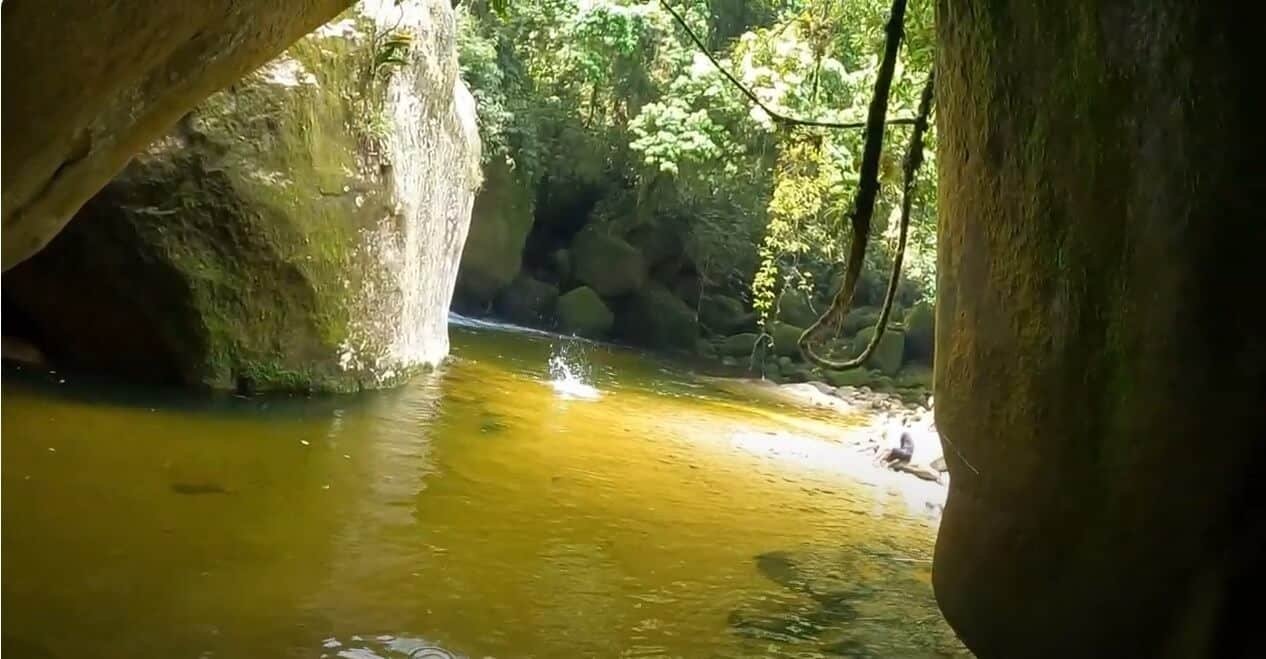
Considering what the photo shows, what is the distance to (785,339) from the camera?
17.2 m

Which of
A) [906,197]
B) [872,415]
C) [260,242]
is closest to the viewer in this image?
[906,197]

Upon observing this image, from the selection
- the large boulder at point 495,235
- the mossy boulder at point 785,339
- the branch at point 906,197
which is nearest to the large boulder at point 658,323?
the mossy boulder at point 785,339

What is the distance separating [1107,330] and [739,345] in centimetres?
1579

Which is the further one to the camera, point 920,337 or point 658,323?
point 658,323

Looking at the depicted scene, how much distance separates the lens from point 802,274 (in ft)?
56.9

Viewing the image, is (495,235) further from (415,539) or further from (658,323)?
(415,539)

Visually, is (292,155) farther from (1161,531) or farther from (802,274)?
(802,274)

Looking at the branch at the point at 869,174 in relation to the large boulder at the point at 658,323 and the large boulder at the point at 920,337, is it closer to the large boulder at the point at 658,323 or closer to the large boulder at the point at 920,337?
the large boulder at the point at 920,337

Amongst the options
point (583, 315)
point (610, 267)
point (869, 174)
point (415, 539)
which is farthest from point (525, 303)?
point (869, 174)

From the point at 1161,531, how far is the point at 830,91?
9447mm

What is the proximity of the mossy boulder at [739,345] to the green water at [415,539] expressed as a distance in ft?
32.6

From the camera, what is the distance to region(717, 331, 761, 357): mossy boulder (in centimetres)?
1812

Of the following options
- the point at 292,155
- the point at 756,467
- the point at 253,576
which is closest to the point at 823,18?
the point at 756,467

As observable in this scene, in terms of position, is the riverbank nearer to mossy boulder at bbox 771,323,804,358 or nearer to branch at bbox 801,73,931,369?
mossy boulder at bbox 771,323,804,358
